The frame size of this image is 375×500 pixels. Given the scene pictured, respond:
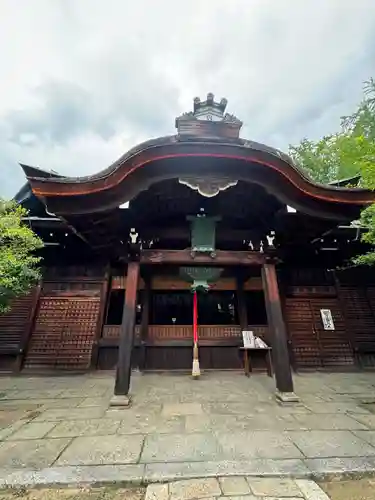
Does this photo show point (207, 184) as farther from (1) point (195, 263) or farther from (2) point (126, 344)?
(2) point (126, 344)

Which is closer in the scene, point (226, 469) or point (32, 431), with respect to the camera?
point (226, 469)

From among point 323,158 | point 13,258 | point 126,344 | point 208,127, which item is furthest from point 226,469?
point 323,158

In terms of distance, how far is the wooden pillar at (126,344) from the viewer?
4.29 metres

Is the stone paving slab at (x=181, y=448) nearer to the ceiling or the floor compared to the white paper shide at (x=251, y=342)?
nearer to the floor

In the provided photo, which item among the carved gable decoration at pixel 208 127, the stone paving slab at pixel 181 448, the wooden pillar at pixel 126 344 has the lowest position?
the stone paving slab at pixel 181 448

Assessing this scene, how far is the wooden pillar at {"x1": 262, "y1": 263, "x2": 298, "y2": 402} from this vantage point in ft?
14.7

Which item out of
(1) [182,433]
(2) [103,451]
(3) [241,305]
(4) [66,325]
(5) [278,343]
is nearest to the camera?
(2) [103,451]

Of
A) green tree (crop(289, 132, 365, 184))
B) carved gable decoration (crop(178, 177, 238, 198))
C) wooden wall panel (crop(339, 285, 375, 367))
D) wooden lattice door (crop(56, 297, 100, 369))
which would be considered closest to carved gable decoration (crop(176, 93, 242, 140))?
carved gable decoration (crop(178, 177, 238, 198))

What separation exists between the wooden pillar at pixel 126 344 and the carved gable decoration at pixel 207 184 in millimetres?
1837

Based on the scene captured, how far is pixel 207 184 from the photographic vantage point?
451cm

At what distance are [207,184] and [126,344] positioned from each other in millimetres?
3215

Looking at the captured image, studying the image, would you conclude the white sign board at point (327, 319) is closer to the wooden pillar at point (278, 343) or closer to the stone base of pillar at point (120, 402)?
the wooden pillar at point (278, 343)

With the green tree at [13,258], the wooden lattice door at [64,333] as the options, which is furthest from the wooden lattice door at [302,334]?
the green tree at [13,258]

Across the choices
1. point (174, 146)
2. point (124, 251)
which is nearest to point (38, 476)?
point (124, 251)
